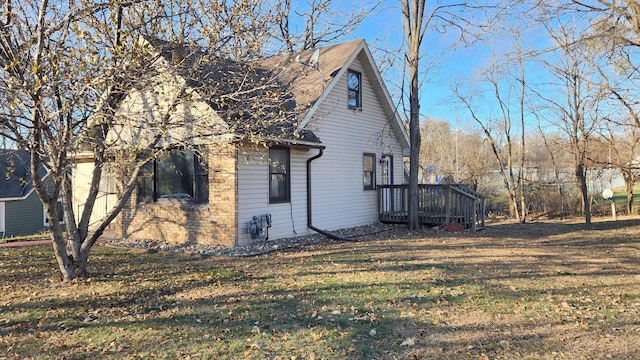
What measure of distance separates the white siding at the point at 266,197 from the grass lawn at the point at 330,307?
169 centimetres

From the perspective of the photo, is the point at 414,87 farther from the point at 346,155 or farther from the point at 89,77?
the point at 89,77

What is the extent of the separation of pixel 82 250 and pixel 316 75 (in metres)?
8.25

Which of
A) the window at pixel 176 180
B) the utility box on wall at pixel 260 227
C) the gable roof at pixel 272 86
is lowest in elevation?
the utility box on wall at pixel 260 227

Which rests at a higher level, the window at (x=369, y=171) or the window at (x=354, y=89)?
the window at (x=354, y=89)

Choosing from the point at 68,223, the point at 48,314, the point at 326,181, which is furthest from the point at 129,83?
the point at 326,181

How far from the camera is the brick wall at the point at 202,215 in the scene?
9.65m

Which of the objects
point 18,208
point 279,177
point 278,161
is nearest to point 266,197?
point 279,177

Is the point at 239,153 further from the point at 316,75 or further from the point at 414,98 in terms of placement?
the point at 414,98

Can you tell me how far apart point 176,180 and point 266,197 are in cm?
242

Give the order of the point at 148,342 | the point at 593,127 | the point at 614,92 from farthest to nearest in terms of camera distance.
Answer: the point at 593,127, the point at 614,92, the point at 148,342

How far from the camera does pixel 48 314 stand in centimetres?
501

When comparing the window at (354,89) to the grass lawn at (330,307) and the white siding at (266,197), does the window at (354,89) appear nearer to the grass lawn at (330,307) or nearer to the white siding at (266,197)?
the white siding at (266,197)

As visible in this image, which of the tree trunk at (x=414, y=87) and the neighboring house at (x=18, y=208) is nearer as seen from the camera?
the tree trunk at (x=414, y=87)

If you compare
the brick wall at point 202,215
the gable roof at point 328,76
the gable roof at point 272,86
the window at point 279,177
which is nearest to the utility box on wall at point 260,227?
the brick wall at point 202,215
